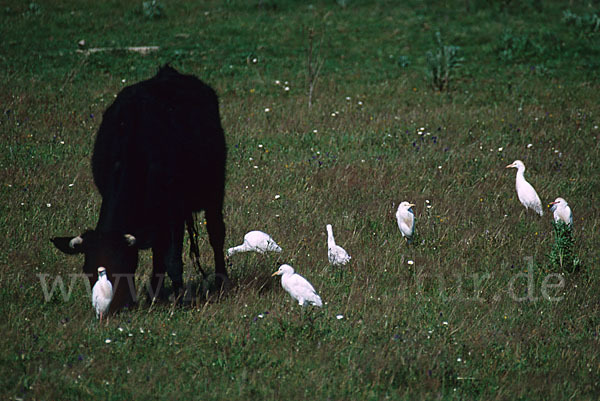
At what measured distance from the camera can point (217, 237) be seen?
7.07 metres

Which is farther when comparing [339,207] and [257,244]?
[339,207]

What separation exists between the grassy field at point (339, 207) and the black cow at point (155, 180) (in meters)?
0.43

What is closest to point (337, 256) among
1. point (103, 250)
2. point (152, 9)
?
point (103, 250)

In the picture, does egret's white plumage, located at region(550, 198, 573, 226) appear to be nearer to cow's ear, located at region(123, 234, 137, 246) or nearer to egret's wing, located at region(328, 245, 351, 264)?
egret's wing, located at region(328, 245, 351, 264)

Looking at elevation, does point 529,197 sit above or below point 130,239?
below

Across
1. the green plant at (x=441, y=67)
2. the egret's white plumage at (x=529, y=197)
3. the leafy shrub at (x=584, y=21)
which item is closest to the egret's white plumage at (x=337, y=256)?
the egret's white plumage at (x=529, y=197)

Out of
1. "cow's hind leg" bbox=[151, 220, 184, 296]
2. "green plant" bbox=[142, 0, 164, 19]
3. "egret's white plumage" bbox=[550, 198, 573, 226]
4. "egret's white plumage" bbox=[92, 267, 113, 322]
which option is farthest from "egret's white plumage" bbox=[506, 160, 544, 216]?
"green plant" bbox=[142, 0, 164, 19]

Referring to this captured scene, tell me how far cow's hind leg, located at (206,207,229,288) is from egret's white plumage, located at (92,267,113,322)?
161 cm

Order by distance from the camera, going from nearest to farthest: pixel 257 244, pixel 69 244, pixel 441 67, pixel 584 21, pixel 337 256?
pixel 69 244
pixel 337 256
pixel 257 244
pixel 441 67
pixel 584 21

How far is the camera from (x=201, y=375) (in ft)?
16.5

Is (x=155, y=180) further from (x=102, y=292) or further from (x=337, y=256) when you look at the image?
(x=337, y=256)

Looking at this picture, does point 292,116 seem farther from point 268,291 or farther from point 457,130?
point 268,291

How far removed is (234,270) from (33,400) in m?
2.85

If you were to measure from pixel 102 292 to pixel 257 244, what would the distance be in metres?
2.20
